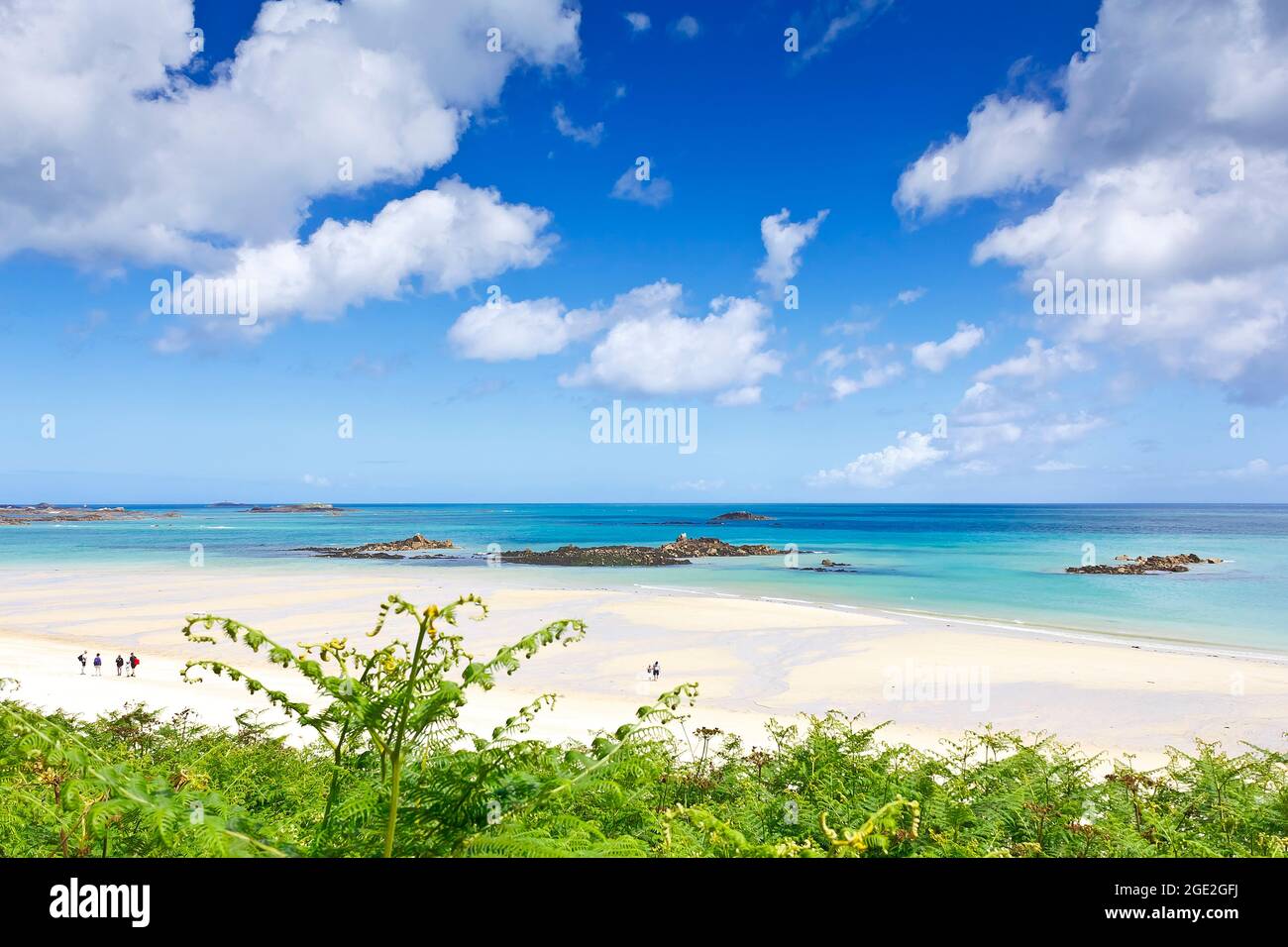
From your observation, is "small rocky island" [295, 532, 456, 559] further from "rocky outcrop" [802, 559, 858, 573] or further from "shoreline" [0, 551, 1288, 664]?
"rocky outcrop" [802, 559, 858, 573]

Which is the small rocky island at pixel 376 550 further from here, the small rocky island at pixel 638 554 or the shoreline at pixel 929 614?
the small rocky island at pixel 638 554

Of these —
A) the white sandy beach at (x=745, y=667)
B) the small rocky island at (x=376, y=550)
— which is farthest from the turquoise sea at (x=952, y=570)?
the white sandy beach at (x=745, y=667)

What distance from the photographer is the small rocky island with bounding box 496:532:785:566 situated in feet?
221

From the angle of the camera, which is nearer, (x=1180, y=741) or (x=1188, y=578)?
(x=1180, y=741)

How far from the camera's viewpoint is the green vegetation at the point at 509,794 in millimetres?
2209

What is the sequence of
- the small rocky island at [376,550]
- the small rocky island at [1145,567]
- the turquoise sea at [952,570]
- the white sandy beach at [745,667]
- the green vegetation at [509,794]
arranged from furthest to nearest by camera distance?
1. the small rocky island at [376,550]
2. the small rocky island at [1145,567]
3. the turquoise sea at [952,570]
4. the white sandy beach at [745,667]
5. the green vegetation at [509,794]

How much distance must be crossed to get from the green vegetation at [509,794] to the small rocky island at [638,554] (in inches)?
2388

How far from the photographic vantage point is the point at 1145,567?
58906 mm

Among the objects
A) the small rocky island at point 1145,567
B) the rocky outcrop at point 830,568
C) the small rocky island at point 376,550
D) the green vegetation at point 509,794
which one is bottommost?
the rocky outcrop at point 830,568
